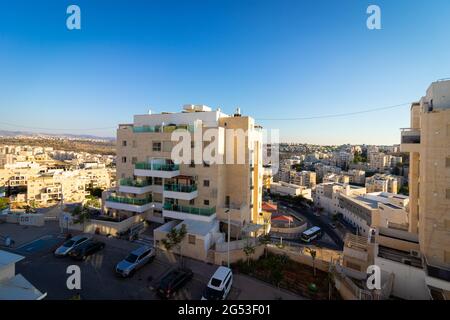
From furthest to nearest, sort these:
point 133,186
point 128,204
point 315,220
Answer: point 315,220 < point 133,186 < point 128,204

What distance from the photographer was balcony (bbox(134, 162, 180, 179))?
22.3 metres

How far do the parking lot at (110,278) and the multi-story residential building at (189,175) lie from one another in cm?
454

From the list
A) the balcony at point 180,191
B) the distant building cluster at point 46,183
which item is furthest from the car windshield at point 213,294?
the distant building cluster at point 46,183

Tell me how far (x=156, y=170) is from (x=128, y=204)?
4631 millimetres

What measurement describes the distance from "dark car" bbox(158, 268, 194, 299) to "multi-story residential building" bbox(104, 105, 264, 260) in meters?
5.45

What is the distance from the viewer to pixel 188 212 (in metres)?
21.1

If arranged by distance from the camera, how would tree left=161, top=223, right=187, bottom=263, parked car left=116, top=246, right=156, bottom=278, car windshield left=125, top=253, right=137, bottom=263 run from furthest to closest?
tree left=161, top=223, right=187, bottom=263, car windshield left=125, top=253, right=137, bottom=263, parked car left=116, top=246, right=156, bottom=278

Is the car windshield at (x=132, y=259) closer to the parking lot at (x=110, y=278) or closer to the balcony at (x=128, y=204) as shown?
the parking lot at (x=110, y=278)

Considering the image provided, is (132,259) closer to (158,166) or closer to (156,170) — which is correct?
(156,170)

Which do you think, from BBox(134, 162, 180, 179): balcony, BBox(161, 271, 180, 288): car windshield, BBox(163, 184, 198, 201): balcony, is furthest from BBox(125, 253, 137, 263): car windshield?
BBox(134, 162, 180, 179): balcony

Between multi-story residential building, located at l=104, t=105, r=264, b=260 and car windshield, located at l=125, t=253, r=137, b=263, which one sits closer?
car windshield, located at l=125, t=253, r=137, b=263

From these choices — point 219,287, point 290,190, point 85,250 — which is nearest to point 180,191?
point 85,250

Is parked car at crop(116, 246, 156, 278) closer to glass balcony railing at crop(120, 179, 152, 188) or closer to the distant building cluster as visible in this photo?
glass balcony railing at crop(120, 179, 152, 188)

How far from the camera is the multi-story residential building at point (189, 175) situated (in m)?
21.7
